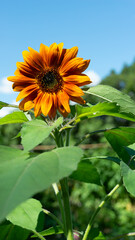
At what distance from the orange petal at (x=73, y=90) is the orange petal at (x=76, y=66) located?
34 millimetres

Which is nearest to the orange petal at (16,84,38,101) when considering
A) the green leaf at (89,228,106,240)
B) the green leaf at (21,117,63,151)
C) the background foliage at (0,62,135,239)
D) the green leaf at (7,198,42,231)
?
the green leaf at (21,117,63,151)

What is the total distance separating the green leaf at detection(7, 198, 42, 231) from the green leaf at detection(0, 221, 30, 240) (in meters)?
0.10

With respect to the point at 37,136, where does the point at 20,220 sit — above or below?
below

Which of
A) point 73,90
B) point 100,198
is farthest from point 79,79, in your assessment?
point 100,198

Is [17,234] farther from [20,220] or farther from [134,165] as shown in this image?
[134,165]

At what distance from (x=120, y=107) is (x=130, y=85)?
13918mm

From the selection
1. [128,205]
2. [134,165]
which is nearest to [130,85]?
[128,205]

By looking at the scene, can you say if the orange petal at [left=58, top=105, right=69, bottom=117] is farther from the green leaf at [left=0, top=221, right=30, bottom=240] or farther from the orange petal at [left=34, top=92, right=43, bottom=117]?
the green leaf at [left=0, top=221, right=30, bottom=240]

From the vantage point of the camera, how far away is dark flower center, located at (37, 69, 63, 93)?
2.15 feet

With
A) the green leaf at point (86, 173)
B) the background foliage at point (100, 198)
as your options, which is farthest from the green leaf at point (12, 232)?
the background foliage at point (100, 198)

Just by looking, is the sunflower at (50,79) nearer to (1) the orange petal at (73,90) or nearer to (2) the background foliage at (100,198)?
(1) the orange petal at (73,90)

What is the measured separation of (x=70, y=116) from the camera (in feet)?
2.21

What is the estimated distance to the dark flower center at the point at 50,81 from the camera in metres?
0.65

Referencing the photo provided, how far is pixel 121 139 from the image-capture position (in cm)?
71
